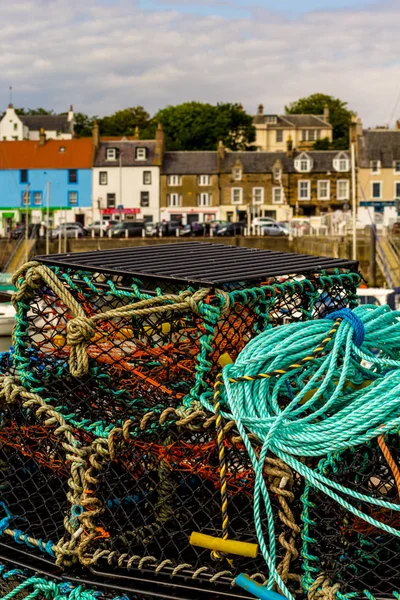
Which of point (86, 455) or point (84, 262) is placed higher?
point (84, 262)

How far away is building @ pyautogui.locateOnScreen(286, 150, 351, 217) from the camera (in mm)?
53688

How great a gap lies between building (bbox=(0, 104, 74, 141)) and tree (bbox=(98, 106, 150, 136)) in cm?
410

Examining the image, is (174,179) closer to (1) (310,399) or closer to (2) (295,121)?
(2) (295,121)

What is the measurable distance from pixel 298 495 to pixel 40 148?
53.8 metres

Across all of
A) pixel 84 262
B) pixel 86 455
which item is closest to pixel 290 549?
pixel 86 455

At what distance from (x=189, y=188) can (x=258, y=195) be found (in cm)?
464

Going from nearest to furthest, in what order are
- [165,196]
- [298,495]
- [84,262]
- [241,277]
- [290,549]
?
[290,549], [298,495], [241,277], [84,262], [165,196]

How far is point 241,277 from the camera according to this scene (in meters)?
2.98

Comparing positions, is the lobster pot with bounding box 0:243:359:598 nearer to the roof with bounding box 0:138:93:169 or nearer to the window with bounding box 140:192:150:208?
the window with bounding box 140:192:150:208

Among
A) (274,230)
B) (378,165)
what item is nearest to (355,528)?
(274,230)

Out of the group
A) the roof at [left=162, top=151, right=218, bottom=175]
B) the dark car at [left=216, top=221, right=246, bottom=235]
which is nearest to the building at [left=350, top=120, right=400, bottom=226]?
the roof at [left=162, top=151, right=218, bottom=175]

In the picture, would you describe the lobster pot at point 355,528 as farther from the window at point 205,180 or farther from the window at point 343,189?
the window at point 343,189

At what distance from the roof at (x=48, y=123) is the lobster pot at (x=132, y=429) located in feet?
253

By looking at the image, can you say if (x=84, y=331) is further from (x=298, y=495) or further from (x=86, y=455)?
(x=298, y=495)
